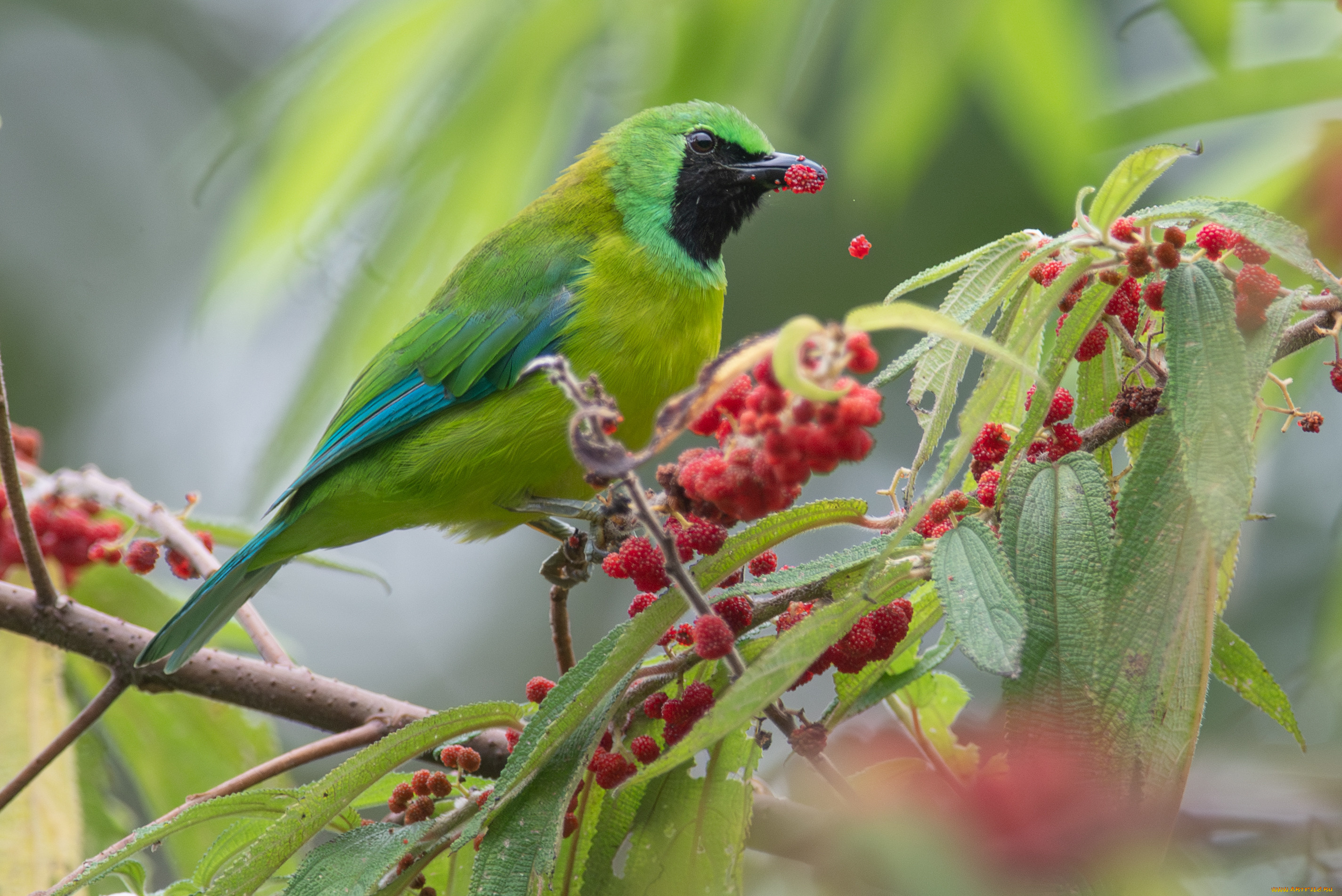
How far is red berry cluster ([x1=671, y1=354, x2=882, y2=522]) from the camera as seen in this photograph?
41.9 inches

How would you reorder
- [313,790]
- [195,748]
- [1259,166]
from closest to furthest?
[313,790] < [1259,166] < [195,748]

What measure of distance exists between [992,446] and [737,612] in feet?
1.31

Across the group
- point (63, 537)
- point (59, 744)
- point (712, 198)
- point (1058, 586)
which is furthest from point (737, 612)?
point (712, 198)

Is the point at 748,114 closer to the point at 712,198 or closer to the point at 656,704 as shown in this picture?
the point at 712,198

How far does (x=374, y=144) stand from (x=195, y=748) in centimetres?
140

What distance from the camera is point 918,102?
8.87ft

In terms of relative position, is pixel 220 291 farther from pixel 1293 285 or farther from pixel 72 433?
pixel 72 433

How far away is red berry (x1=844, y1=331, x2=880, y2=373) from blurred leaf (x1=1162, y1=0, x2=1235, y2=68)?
170 centimetres

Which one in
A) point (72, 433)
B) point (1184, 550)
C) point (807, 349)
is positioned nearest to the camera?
point (807, 349)

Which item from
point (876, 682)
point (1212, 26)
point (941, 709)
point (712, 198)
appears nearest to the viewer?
point (876, 682)

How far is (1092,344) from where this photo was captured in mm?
1507

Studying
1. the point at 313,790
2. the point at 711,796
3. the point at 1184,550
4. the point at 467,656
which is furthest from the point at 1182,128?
the point at 467,656

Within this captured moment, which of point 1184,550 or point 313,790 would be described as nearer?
point 1184,550

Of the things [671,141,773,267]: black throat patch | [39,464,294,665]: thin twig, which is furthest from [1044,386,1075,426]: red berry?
[671,141,773,267]: black throat patch
